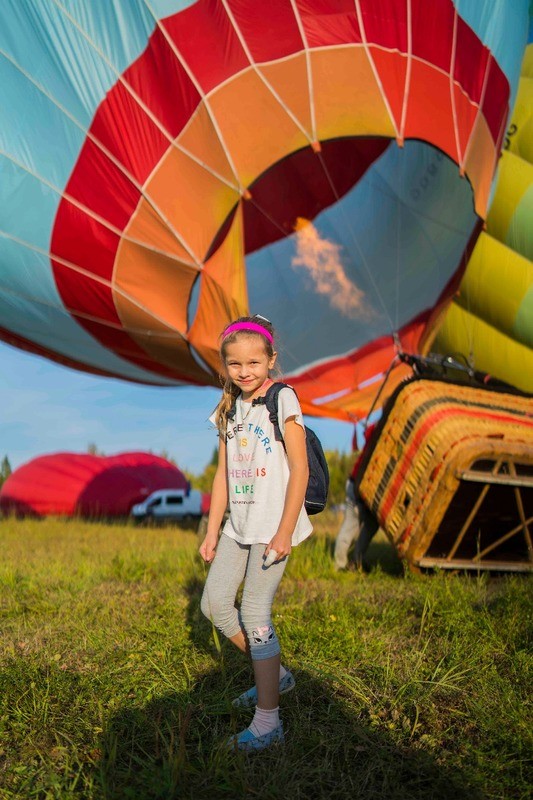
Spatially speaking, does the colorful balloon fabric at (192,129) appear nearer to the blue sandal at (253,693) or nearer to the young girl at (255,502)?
the young girl at (255,502)

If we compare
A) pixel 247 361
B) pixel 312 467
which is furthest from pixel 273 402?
pixel 312 467

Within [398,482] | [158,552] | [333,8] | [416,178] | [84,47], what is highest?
[333,8]

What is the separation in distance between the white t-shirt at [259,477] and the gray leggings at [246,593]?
0.07 m

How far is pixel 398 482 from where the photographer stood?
4.95m

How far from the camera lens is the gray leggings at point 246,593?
8.08 ft

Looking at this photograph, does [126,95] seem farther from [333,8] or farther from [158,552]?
[158,552]

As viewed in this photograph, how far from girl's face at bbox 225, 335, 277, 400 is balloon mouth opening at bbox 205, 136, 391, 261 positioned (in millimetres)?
5600

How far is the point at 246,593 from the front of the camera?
101 inches

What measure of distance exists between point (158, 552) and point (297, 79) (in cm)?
434

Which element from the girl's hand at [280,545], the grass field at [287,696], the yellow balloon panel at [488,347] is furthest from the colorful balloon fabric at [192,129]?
the girl's hand at [280,545]

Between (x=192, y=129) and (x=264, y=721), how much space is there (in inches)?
201

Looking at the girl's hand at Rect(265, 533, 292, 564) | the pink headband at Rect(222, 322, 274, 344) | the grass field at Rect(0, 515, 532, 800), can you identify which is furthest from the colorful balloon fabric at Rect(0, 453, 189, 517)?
the girl's hand at Rect(265, 533, 292, 564)

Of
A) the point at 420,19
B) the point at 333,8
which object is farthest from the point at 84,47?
the point at 420,19

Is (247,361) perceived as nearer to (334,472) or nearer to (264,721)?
(264,721)
